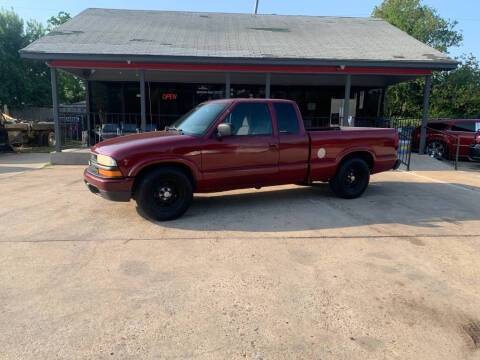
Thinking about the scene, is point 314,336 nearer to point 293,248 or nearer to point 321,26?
point 293,248

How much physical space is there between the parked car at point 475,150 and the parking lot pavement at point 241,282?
24.3 ft

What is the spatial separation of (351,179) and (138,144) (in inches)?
163

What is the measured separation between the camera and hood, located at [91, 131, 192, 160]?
197 inches

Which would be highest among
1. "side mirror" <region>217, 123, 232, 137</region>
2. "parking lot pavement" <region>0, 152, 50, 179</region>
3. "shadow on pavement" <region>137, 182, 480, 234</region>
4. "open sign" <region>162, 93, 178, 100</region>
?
"open sign" <region>162, 93, 178, 100</region>

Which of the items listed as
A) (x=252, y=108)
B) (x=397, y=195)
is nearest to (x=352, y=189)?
(x=397, y=195)

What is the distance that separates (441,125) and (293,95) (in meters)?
6.70

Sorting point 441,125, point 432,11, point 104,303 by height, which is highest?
point 432,11

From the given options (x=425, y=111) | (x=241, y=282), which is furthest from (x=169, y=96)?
(x=241, y=282)

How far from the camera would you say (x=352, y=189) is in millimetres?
6922

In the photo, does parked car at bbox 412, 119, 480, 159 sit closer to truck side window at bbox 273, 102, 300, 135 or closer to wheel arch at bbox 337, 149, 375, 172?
wheel arch at bbox 337, 149, 375, 172

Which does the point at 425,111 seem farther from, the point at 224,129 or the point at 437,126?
the point at 224,129

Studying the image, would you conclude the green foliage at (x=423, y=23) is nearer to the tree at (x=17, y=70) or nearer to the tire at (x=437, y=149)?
the tire at (x=437, y=149)

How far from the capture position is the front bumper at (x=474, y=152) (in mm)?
12203

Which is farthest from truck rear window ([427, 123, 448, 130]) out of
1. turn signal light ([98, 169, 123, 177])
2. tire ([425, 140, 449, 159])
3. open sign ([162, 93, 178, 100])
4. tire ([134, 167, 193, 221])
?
turn signal light ([98, 169, 123, 177])
